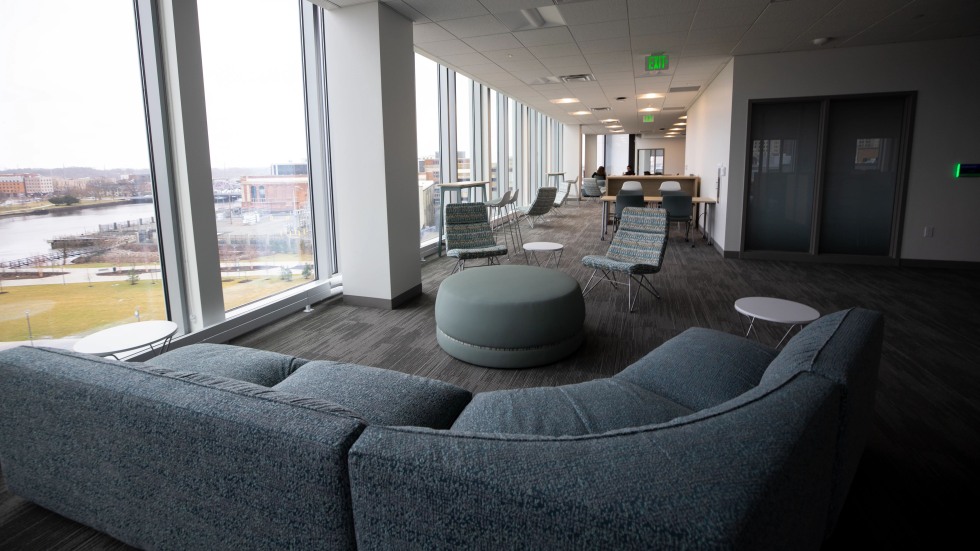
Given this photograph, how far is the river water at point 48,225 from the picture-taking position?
287 cm

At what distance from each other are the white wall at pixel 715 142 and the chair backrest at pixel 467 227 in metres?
3.70

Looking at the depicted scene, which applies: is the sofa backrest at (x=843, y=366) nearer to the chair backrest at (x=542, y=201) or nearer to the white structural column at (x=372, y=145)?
the white structural column at (x=372, y=145)

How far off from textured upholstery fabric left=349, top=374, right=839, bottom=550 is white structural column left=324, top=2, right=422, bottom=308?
4064mm

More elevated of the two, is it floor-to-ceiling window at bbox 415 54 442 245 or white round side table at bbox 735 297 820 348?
floor-to-ceiling window at bbox 415 54 442 245

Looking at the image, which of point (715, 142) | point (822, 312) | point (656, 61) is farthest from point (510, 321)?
point (715, 142)

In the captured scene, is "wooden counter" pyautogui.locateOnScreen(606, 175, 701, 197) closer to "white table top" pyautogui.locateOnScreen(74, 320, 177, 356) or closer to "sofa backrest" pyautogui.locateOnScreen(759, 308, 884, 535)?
"sofa backrest" pyautogui.locateOnScreen(759, 308, 884, 535)

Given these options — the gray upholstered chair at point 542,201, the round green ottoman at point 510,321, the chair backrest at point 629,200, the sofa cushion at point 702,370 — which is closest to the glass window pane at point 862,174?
the chair backrest at point 629,200

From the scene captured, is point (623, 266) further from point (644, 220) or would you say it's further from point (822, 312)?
point (822, 312)

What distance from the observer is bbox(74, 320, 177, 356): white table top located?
2525 millimetres

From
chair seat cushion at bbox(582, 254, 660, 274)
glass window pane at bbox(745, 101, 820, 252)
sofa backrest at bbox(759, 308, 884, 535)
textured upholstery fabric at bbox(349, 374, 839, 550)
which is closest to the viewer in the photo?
textured upholstery fabric at bbox(349, 374, 839, 550)

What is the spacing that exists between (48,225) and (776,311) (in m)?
4.22

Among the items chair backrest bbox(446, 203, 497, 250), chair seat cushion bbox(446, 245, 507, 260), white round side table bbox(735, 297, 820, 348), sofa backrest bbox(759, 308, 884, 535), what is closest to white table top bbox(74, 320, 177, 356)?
sofa backrest bbox(759, 308, 884, 535)

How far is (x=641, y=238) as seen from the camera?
17.0 ft

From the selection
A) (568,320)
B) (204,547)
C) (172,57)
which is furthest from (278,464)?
(172,57)
